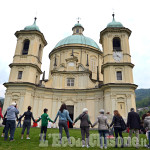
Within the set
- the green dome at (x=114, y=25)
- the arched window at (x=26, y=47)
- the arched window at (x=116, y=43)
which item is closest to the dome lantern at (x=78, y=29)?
the green dome at (x=114, y=25)

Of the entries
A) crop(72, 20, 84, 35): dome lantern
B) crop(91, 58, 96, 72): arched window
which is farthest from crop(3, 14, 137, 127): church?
Result: crop(72, 20, 84, 35): dome lantern

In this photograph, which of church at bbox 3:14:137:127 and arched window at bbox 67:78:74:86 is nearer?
church at bbox 3:14:137:127

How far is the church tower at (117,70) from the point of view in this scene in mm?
22781

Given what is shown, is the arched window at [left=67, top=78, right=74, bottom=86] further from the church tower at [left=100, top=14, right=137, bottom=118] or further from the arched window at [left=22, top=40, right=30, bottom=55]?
the arched window at [left=22, top=40, right=30, bottom=55]

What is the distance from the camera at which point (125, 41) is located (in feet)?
88.0

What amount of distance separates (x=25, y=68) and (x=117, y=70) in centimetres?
1501

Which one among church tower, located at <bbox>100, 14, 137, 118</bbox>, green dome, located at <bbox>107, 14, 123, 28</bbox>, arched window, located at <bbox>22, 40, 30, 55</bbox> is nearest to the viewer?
church tower, located at <bbox>100, 14, 137, 118</bbox>

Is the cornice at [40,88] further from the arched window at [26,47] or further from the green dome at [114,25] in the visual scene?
the green dome at [114,25]

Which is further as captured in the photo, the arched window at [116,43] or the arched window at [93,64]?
the arched window at [93,64]

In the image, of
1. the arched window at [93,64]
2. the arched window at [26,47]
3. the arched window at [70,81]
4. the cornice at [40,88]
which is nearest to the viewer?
the cornice at [40,88]

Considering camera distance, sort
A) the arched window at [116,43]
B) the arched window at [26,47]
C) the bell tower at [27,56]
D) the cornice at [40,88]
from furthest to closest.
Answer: the arched window at [26,47] < the arched window at [116,43] < the bell tower at [27,56] < the cornice at [40,88]

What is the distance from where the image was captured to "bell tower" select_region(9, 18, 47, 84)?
26203 millimetres

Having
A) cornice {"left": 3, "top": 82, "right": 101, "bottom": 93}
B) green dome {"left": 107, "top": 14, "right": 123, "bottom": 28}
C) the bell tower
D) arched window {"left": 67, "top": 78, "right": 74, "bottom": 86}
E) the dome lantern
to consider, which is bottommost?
cornice {"left": 3, "top": 82, "right": 101, "bottom": 93}

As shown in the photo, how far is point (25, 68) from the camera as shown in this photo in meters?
26.4
